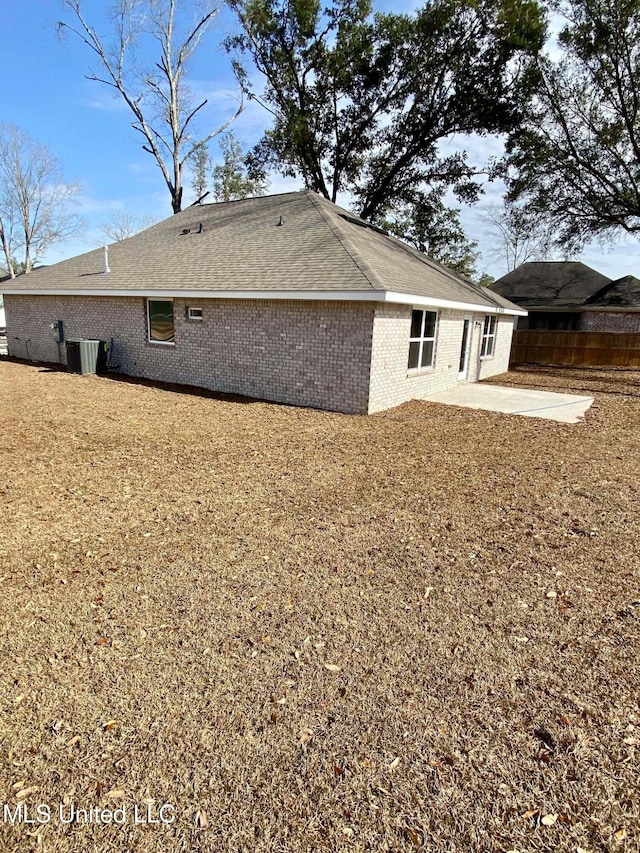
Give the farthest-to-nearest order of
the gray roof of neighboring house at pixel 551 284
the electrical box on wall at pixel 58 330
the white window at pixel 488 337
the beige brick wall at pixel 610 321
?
the gray roof of neighboring house at pixel 551 284 < the beige brick wall at pixel 610 321 < the white window at pixel 488 337 < the electrical box on wall at pixel 58 330

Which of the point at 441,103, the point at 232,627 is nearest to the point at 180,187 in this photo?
the point at 441,103

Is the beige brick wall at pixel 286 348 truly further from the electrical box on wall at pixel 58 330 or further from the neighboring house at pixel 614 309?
the neighboring house at pixel 614 309

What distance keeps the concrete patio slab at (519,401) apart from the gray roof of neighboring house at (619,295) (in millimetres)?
16870

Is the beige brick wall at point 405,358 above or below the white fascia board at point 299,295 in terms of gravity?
below

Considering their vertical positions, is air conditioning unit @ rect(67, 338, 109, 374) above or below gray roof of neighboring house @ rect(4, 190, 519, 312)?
below

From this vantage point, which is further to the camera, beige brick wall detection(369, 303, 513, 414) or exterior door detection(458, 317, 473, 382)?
exterior door detection(458, 317, 473, 382)

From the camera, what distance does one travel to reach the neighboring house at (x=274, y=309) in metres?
9.95

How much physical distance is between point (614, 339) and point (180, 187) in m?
24.4

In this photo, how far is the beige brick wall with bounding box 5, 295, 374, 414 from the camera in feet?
32.5

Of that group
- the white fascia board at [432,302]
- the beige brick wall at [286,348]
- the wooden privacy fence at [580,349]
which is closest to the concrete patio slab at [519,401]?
the beige brick wall at [286,348]

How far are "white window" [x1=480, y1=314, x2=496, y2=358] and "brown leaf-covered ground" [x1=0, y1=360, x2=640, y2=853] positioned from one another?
1115 cm

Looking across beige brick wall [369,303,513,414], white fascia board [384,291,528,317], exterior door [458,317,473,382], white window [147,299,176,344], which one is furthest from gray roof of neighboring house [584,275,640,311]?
white window [147,299,176,344]

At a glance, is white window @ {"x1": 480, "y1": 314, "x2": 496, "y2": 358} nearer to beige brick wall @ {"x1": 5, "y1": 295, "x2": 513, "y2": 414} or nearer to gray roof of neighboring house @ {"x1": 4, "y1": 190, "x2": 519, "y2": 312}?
beige brick wall @ {"x1": 5, "y1": 295, "x2": 513, "y2": 414}

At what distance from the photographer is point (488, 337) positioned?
677 inches
